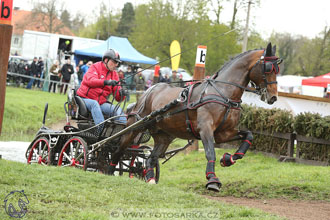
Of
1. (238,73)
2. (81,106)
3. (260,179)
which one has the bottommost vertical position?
(260,179)

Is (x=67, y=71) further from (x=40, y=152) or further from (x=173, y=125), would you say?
(x=173, y=125)

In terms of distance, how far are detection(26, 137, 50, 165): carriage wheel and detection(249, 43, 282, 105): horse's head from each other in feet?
14.3

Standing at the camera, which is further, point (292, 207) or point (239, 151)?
point (292, 207)

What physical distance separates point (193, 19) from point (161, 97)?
1286 inches

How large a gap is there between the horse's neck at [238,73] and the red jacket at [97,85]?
2572 mm

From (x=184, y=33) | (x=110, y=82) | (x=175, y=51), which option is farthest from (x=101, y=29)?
(x=110, y=82)

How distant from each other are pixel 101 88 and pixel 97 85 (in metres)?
0.29

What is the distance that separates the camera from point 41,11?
58.5 meters

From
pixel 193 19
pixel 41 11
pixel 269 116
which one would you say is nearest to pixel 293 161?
pixel 269 116

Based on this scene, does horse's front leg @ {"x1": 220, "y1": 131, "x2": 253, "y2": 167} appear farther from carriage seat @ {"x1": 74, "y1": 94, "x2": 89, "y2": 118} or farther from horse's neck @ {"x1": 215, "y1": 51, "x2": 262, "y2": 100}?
carriage seat @ {"x1": 74, "y1": 94, "x2": 89, "y2": 118}

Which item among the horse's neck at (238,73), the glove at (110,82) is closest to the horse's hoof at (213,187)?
the horse's neck at (238,73)

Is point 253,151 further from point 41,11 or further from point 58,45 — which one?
point 41,11

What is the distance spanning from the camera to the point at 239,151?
309 inches

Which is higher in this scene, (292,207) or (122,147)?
(122,147)
